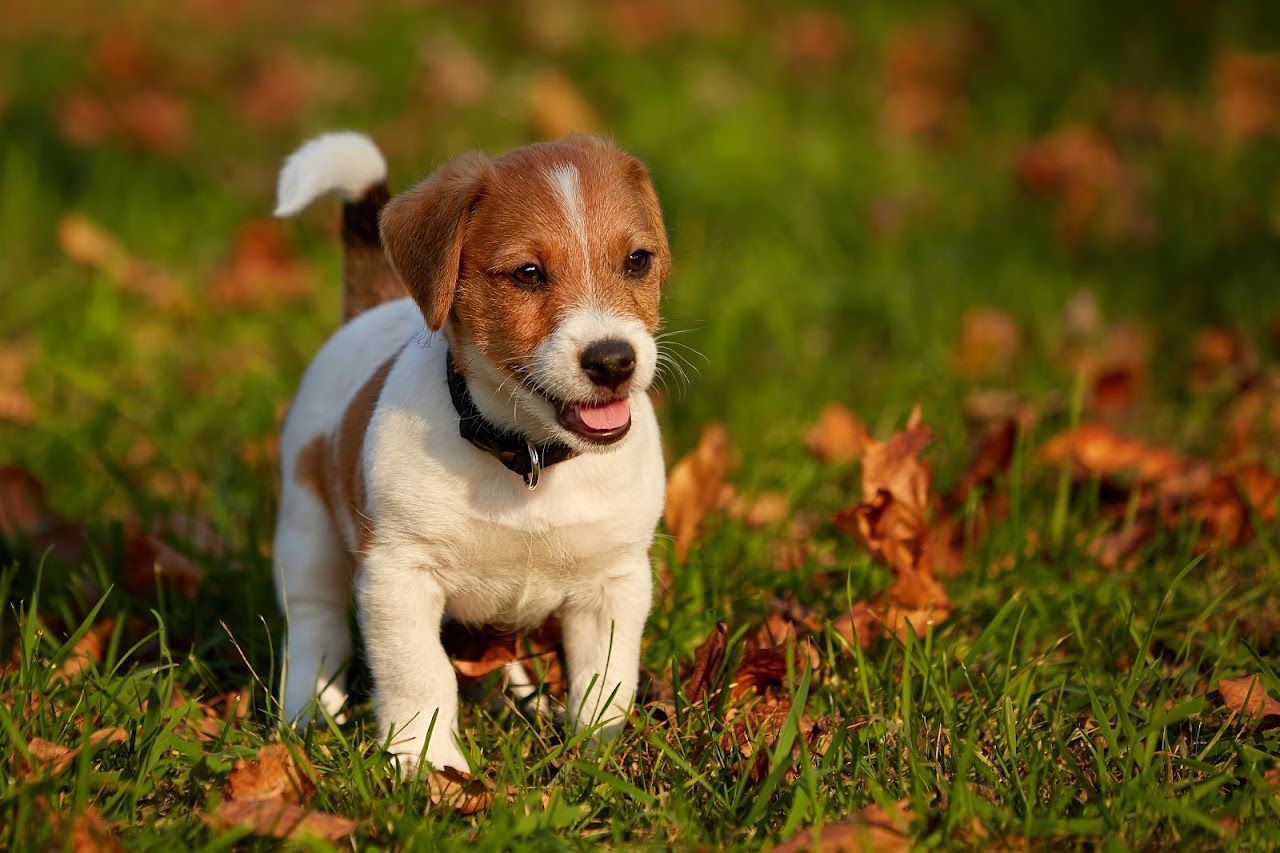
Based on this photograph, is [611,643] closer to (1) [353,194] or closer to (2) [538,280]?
(2) [538,280]

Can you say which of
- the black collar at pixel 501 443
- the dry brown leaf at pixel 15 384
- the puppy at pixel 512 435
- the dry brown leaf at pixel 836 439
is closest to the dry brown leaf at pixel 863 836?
the puppy at pixel 512 435

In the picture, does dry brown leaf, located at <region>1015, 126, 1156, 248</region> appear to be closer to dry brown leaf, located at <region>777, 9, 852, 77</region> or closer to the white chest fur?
dry brown leaf, located at <region>777, 9, 852, 77</region>

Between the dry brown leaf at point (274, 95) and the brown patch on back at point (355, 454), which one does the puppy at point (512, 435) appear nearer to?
the brown patch on back at point (355, 454)

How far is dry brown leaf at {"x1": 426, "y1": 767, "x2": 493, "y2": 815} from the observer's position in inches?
118

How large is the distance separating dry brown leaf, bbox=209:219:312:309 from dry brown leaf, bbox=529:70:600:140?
1.60 metres

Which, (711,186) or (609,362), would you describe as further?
(711,186)

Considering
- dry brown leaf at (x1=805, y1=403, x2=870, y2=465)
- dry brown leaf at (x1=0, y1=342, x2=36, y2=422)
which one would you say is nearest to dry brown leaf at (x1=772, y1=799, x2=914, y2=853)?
dry brown leaf at (x1=805, y1=403, x2=870, y2=465)

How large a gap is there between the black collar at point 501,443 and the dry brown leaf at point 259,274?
10.1ft

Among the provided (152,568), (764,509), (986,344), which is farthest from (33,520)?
(986,344)

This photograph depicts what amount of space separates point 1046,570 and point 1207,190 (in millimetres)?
3674

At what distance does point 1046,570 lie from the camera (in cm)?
402

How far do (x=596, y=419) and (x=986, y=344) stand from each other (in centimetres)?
305

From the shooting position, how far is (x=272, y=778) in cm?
300

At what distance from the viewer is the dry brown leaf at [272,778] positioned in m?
2.96
